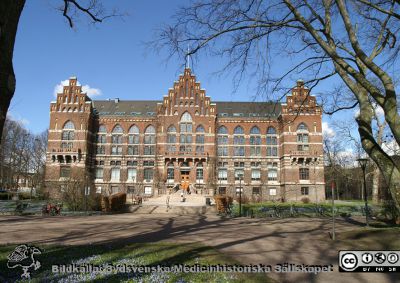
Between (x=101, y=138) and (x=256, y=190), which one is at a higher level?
(x=101, y=138)

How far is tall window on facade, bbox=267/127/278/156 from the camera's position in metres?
60.4

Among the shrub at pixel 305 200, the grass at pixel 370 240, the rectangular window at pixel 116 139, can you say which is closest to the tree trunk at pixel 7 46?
the grass at pixel 370 240

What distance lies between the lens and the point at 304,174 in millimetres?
Answer: 56031

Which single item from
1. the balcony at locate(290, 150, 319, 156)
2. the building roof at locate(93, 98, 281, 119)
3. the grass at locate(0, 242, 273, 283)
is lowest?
the grass at locate(0, 242, 273, 283)

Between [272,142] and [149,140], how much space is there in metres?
22.7

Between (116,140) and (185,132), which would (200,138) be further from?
(116,140)

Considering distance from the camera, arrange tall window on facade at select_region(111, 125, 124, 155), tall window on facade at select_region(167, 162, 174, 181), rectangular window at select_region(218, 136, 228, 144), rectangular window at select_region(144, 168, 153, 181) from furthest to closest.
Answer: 1. tall window on facade at select_region(111, 125, 124, 155)
2. rectangular window at select_region(218, 136, 228, 144)
3. rectangular window at select_region(144, 168, 153, 181)
4. tall window on facade at select_region(167, 162, 174, 181)

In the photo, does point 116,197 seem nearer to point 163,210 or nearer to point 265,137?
point 163,210

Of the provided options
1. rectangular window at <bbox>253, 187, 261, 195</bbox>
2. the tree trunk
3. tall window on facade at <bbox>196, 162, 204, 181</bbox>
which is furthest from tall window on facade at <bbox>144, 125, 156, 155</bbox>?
the tree trunk

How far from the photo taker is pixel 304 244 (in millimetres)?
13344

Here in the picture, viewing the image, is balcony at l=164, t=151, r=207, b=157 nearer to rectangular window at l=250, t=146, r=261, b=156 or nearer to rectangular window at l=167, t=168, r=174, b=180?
rectangular window at l=167, t=168, r=174, b=180

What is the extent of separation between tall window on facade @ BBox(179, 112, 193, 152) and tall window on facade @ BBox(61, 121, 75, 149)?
1903 centimetres

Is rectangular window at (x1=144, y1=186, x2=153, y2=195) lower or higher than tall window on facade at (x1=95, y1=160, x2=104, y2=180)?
lower

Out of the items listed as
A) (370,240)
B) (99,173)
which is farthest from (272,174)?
(370,240)
